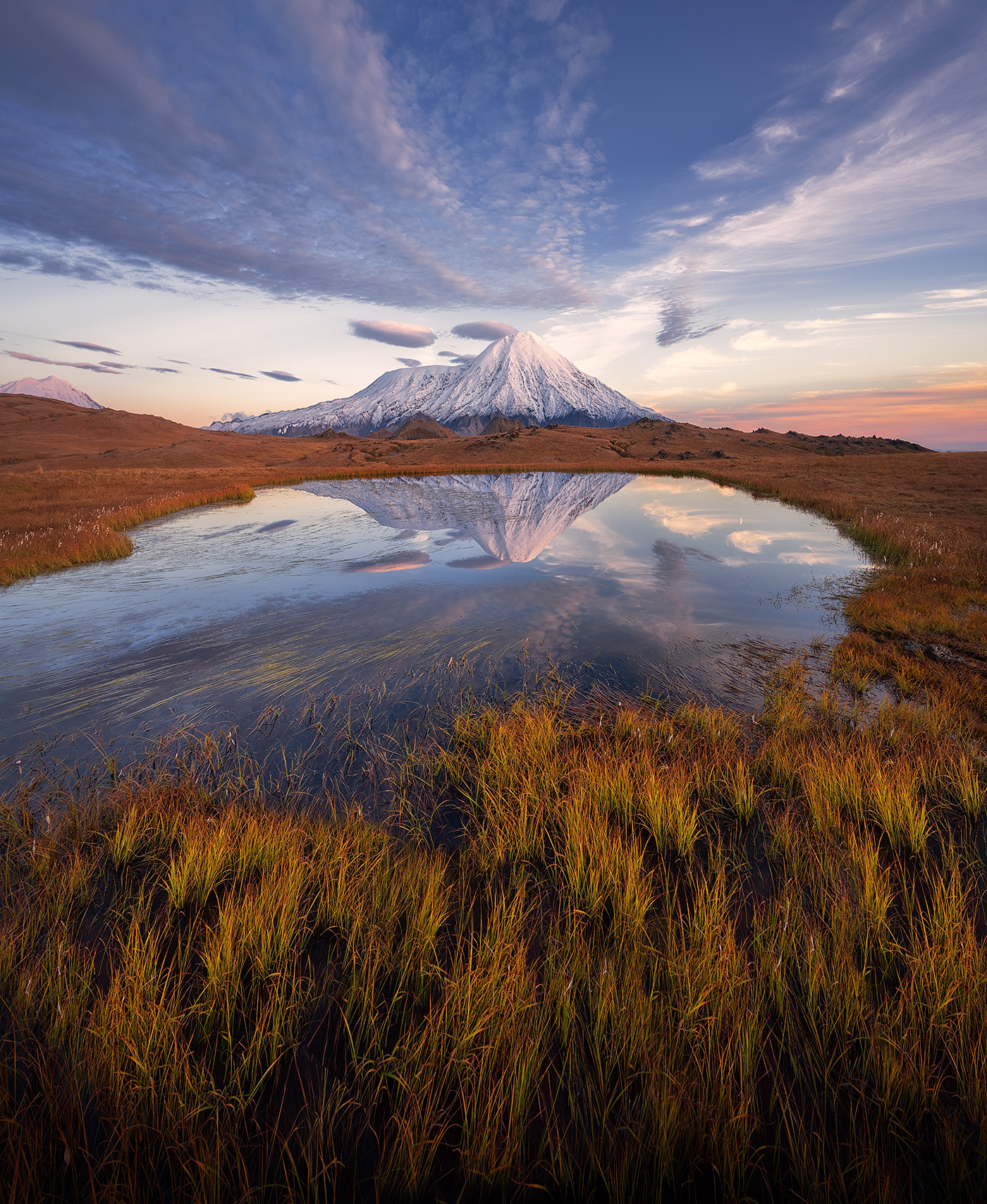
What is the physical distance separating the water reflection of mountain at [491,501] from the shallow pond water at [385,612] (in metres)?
0.38

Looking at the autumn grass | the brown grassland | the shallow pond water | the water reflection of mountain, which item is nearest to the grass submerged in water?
the brown grassland

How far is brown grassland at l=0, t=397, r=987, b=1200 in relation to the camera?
2219 mm

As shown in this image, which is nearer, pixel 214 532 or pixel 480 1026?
pixel 480 1026

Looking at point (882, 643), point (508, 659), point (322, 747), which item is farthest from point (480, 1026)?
point (882, 643)

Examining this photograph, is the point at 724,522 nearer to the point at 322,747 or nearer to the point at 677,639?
the point at 677,639

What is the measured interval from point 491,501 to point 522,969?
3029 cm

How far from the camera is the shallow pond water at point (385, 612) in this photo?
7.79m

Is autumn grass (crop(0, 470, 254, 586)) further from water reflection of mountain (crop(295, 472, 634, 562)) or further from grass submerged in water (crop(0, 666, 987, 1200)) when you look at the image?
grass submerged in water (crop(0, 666, 987, 1200))

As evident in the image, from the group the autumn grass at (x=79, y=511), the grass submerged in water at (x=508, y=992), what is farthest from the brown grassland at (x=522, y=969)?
the autumn grass at (x=79, y=511)

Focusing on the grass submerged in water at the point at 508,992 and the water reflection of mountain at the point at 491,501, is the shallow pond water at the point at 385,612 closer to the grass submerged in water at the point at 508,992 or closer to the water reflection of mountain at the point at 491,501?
the water reflection of mountain at the point at 491,501

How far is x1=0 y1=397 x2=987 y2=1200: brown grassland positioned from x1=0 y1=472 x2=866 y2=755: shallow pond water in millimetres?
2029

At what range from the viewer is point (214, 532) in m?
21.8

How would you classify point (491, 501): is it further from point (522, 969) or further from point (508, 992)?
point (508, 992)

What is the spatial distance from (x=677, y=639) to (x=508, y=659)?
3.52m
